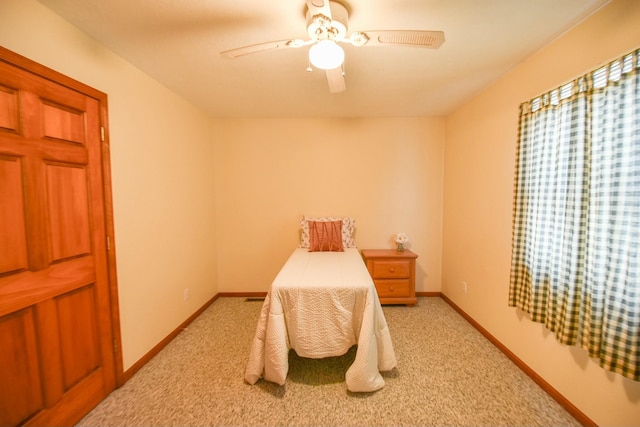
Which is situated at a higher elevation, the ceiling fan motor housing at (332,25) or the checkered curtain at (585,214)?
the ceiling fan motor housing at (332,25)

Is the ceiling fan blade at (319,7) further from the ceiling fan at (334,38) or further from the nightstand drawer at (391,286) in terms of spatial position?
the nightstand drawer at (391,286)

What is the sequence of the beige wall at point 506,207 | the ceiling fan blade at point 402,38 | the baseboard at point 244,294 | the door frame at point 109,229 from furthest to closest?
the baseboard at point 244,294 < the door frame at point 109,229 < the beige wall at point 506,207 < the ceiling fan blade at point 402,38

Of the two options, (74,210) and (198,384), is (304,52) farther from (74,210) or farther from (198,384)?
(198,384)

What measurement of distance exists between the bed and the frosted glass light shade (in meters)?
1.36

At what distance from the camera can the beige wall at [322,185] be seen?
311 centimetres

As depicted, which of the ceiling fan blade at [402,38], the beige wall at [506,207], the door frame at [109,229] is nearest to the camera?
the ceiling fan blade at [402,38]

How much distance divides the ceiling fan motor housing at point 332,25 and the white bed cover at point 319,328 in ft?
4.94

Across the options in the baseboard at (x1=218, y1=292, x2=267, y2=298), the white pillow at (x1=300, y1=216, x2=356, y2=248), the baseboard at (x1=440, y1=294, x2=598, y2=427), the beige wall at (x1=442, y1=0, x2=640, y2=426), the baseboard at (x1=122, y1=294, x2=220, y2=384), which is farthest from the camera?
the baseboard at (x1=218, y1=292, x2=267, y2=298)

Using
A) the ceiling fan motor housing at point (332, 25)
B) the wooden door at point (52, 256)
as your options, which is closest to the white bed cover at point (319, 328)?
the wooden door at point (52, 256)

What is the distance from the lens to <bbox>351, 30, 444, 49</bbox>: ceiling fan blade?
42.9 inches

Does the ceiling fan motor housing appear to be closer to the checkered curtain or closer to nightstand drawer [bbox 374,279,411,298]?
the checkered curtain

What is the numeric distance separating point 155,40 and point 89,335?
1.95 m

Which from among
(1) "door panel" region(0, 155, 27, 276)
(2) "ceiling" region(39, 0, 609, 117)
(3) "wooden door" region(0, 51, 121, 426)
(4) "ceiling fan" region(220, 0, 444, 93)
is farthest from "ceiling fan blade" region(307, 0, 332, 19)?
(1) "door panel" region(0, 155, 27, 276)

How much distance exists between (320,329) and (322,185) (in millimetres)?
1936
